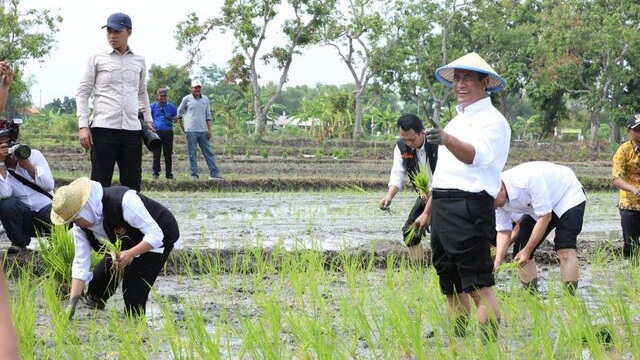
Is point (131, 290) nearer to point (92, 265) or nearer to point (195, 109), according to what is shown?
point (92, 265)

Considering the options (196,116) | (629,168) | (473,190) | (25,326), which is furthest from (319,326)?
(196,116)

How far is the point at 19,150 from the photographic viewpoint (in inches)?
203

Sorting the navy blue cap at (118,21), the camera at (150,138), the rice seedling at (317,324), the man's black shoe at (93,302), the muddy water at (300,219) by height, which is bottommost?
the muddy water at (300,219)

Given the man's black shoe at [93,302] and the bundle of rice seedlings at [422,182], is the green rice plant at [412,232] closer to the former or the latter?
the bundle of rice seedlings at [422,182]

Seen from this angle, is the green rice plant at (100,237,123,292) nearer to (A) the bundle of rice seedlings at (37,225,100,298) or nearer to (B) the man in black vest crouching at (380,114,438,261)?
(A) the bundle of rice seedlings at (37,225,100,298)

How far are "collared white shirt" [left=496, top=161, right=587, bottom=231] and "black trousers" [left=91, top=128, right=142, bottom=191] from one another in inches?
87.6

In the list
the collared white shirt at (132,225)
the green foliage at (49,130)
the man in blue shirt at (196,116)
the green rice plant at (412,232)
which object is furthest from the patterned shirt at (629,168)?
the green foliage at (49,130)

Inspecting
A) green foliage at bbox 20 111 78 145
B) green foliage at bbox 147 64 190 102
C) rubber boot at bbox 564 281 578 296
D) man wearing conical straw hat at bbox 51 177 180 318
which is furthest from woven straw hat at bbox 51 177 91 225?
green foliage at bbox 147 64 190 102

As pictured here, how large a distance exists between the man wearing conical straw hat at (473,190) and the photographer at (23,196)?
2.57 m

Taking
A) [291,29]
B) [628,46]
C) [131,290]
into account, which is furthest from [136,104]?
[628,46]

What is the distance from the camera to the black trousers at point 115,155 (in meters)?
5.70

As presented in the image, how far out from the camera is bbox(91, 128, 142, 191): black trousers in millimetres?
5699

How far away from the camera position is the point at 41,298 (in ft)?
15.5

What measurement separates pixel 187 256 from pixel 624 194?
280cm
